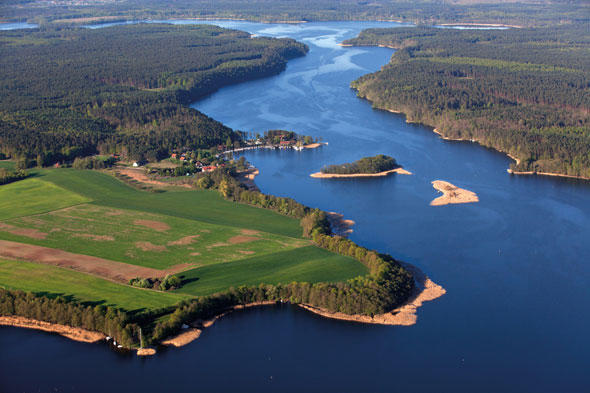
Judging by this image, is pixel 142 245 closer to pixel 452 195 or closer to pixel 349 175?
pixel 349 175

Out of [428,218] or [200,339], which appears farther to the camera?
[428,218]

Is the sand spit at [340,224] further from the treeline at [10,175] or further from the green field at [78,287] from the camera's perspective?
the treeline at [10,175]

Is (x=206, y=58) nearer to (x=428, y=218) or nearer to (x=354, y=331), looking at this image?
(x=428, y=218)

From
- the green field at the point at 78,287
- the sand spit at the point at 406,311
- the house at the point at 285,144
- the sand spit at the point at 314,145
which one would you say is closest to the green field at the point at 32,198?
the green field at the point at 78,287

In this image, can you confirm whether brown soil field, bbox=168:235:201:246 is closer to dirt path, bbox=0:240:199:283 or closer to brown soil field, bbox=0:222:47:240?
dirt path, bbox=0:240:199:283

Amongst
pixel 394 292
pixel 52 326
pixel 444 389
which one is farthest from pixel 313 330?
pixel 52 326

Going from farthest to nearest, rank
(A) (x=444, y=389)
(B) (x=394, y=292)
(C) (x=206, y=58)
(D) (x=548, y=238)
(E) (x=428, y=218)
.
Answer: (C) (x=206, y=58), (E) (x=428, y=218), (D) (x=548, y=238), (B) (x=394, y=292), (A) (x=444, y=389)

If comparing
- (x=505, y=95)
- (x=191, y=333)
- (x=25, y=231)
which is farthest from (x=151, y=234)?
(x=505, y=95)
